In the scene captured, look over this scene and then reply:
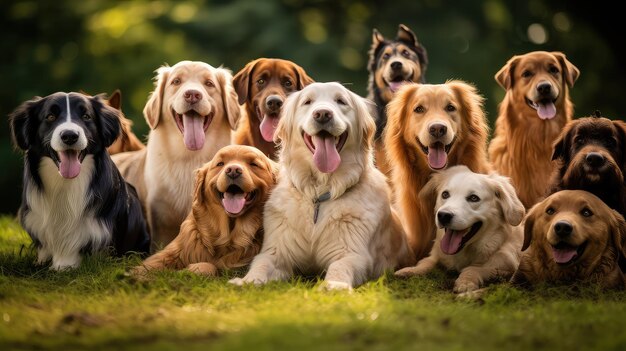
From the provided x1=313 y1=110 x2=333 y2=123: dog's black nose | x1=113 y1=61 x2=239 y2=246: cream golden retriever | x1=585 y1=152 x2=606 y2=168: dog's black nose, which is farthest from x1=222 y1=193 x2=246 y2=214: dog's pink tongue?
x1=585 y1=152 x2=606 y2=168: dog's black nose

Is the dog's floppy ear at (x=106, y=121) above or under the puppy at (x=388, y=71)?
under

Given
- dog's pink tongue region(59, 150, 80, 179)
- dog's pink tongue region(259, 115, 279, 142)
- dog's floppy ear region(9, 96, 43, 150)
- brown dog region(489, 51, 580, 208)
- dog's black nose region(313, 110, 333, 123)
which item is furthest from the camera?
dog's pink tongue region(259, 115, 279, 142)

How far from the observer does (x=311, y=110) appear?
21.8 ft

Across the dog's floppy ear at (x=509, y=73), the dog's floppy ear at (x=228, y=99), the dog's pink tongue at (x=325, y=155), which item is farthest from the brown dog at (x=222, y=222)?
the dog's floppy ear at (x=509, y=73)

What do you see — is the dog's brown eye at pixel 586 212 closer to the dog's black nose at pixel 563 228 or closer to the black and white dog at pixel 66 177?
the dog's black nose at pixel 563 228

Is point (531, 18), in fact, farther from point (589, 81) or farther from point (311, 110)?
point (311, 110)

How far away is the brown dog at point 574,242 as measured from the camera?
6.26 meters

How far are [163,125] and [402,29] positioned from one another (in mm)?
2774

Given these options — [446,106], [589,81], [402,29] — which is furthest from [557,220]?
[589,81]

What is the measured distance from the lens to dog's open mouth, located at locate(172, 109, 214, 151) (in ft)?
25.6

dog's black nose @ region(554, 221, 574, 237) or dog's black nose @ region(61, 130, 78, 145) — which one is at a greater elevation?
dog's black nose @ region(61, 130, 78, 145)

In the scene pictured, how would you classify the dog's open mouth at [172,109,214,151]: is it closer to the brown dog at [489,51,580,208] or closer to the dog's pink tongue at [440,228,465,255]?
the dog's pink tongue at [440,228,465,255]

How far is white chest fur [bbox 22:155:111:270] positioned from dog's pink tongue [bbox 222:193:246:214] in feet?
3.58

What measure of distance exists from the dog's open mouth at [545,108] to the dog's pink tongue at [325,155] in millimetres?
2103
